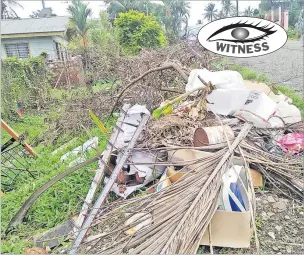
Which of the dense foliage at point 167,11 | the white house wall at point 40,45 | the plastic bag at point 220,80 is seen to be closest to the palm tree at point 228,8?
the dense foliage at point 167,11

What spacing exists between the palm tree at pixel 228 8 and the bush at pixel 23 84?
205 inches

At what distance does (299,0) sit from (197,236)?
1.65 metres

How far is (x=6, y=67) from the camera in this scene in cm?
707

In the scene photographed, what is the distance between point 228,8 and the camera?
2.51 meters

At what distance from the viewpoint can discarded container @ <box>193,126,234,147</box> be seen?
250 cm

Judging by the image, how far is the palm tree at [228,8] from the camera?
240 centimetres

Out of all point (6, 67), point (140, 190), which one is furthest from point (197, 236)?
point (6, 67)

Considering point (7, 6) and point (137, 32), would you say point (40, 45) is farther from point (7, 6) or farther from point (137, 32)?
point (7, 6)

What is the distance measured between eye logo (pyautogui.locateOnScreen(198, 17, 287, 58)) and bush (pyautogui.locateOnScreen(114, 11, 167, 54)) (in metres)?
2.57

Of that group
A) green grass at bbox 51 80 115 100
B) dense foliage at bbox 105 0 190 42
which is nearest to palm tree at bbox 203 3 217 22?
dense foliage at bbox 105 0 190 42

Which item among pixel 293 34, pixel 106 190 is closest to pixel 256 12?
pixel 293 34

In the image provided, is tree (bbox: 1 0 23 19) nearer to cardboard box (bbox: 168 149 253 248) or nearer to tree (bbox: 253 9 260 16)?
tree (bbox: 253 9 260 16)

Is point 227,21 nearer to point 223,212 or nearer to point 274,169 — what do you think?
point 274,169

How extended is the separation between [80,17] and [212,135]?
21.3 ft
